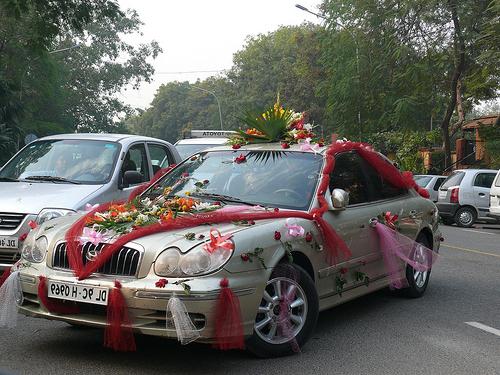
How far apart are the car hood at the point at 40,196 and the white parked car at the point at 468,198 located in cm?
1452

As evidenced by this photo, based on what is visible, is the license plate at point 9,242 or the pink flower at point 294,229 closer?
the pink flower at point 294,229

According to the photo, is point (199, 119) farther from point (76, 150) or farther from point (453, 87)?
point (76, 150)

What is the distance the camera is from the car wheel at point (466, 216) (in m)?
20.2

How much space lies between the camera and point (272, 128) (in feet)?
22.0

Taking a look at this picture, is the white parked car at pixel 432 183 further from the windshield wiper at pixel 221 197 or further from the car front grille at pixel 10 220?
the windshield wiper at pixel 221 197

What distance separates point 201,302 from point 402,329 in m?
2.41

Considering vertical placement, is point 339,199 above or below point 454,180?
above

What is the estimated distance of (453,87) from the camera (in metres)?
28.1

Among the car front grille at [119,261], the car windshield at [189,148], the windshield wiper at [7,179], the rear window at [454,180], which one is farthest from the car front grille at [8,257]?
the rear window at [454,180]

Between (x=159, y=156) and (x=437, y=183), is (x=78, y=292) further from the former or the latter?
(x=437, y=183)

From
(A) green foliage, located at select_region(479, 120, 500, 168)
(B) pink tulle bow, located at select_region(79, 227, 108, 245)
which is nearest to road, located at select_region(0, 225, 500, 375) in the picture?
(B) pink tulle bow, located at select_region(79, 227, 108, 245)

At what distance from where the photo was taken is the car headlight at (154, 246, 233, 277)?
452 centimetres

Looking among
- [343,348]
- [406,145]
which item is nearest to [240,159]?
[343,348]

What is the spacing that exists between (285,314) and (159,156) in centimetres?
513
